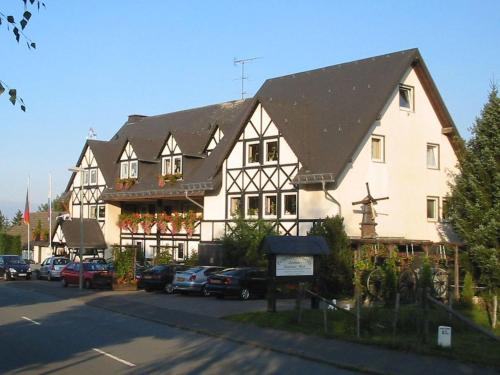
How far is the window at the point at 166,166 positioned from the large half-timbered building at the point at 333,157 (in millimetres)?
1377

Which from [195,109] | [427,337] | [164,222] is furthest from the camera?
[195,109]

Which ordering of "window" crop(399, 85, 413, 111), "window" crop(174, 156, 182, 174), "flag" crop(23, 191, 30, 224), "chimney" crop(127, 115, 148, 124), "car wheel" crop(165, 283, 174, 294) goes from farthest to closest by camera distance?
"flag" crop(23, 191, 30, 224)
"chimney" crop(127, 115, 148, 124)
"window" crop(174, 156, 182, 174)
"window" crop(399, 85, 413, 111)
"car wheel" crop(165, 283, 174, 294)

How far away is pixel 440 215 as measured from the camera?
129 ft

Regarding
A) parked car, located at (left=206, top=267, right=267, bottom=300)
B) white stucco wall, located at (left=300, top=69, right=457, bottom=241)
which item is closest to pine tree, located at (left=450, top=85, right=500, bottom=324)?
white stucco wall, located at (left=300, top=69, right=457, bottom=241)

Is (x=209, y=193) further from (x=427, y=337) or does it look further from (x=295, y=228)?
(x=427, y=337)

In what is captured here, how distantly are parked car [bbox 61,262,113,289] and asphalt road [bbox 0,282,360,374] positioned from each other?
1502 cm

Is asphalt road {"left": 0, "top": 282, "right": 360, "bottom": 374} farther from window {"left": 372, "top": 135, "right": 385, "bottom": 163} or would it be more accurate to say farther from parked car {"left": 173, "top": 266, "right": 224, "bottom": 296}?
window {"left": 372, "top": 135, "right": 385, "bottom": 163}

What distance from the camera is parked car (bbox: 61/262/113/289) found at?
3916 centimetres

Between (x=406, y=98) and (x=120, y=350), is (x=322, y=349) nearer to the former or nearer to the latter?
(x=120, y=350)

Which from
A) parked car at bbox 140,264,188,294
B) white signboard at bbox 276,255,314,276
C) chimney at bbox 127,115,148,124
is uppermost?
chimney at bbox 127,115,148,124

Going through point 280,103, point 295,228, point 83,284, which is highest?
point 280,103

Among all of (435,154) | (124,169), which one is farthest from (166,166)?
(435,154)

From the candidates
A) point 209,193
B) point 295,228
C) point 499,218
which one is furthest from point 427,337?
point 209,193

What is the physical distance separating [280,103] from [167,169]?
1173cm
